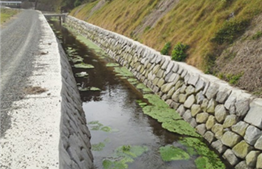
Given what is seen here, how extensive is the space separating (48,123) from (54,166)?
1923 millimetres

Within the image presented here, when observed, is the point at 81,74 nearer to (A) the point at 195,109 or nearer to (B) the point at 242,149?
(A) the point at 195,109

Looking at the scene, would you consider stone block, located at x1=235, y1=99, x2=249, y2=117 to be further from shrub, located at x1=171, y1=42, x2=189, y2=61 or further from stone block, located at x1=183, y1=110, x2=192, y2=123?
shrub, located at x1=171, y1=42, x2=189, y2=61

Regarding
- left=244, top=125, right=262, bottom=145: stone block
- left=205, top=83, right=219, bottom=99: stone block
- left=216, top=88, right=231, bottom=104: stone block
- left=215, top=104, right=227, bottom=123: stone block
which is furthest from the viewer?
left=205, top=83, right=219, bottom=99: stone block

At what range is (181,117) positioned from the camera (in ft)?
36.0

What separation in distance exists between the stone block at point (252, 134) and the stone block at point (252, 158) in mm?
258

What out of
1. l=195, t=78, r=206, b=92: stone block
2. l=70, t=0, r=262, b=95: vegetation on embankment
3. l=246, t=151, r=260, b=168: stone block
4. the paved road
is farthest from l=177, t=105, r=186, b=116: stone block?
the paved road

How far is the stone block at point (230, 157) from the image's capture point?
7660 mm

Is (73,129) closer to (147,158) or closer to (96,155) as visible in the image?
(96,155)

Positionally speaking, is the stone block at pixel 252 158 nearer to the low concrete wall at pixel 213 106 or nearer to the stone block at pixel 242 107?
the low concrete wall at pixel 213 106

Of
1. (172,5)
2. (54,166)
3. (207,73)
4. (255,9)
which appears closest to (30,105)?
(54,166)

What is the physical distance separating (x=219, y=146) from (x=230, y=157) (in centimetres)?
64

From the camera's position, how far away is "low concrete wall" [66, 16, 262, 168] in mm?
7266

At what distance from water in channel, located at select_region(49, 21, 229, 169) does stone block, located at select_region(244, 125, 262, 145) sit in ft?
3.95

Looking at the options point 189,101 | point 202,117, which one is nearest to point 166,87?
point 189,101
